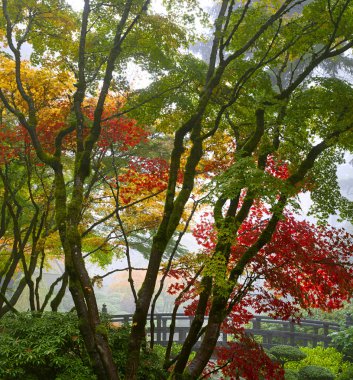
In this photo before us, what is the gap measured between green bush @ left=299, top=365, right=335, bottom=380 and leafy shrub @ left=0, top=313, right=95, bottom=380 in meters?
8.34

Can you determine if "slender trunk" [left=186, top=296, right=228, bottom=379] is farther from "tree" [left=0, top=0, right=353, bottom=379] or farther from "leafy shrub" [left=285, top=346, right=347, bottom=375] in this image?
"leafy shrub" [left=285, top=346, right=347, bottom=375]

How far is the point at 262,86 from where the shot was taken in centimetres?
593

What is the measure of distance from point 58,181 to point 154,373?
3.07 metres

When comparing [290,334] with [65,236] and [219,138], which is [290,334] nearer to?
[219,138]

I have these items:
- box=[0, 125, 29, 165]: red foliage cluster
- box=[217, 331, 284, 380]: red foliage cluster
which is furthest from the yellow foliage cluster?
box=[217, 331, 284, 380]: red foliage cluster

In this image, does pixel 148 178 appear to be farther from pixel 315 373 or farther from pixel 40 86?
pixel 315 373

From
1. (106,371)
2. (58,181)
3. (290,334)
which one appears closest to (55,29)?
(58,181)

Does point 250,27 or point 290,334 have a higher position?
point 250,27

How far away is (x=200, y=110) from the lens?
195 inches

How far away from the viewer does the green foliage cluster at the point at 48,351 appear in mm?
4547

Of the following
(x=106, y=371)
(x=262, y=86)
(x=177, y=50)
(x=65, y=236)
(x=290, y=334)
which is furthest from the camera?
(x=290, y=334)

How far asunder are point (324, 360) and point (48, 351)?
36.7ft

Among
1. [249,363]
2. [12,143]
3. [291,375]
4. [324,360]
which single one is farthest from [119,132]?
[324,360]

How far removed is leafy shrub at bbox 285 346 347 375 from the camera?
1221 cm
